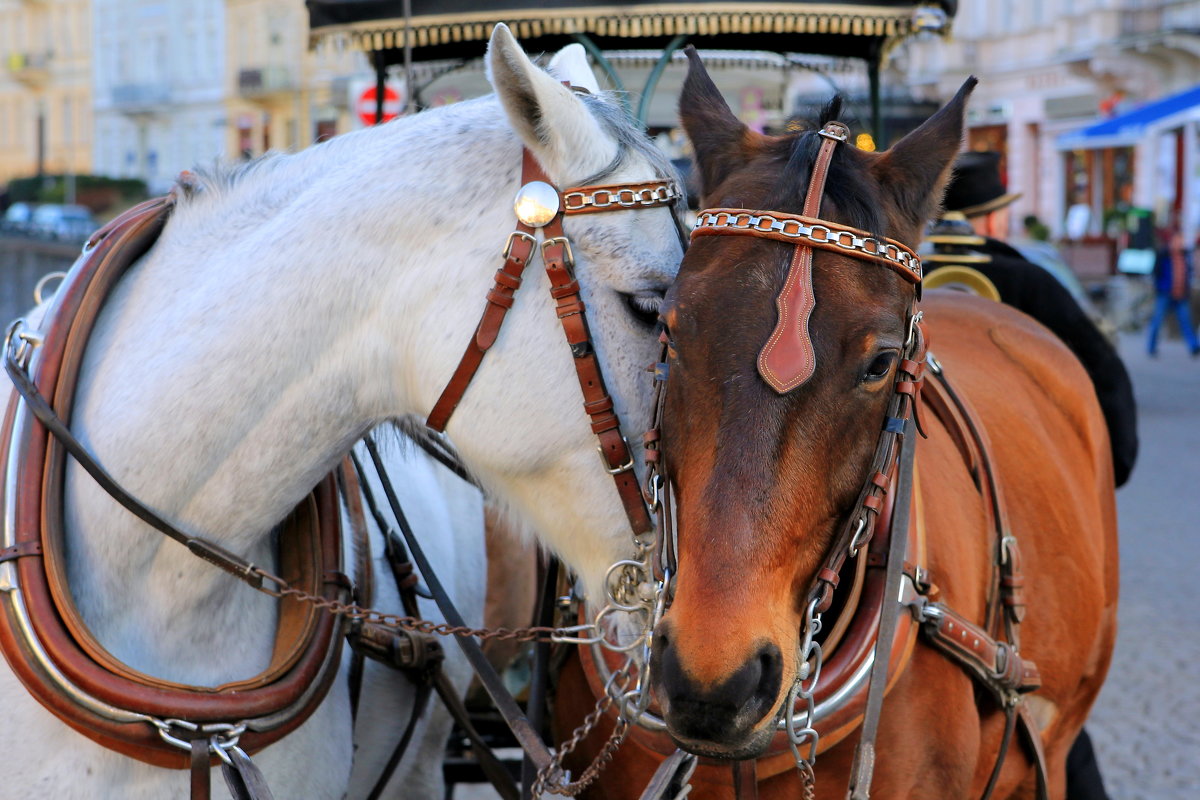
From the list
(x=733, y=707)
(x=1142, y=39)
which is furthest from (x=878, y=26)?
(x=1142, y=39)

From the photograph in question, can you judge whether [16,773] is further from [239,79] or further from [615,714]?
[239,79]

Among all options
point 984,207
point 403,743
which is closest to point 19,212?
point 984,207

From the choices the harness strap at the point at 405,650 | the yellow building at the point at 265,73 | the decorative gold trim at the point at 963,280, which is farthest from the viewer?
the yellow building at the point at 265,73

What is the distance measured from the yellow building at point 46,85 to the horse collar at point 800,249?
64.1 meters

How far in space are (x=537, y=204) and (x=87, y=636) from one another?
892 mm

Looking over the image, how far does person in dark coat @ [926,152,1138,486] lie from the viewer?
3.87 meters

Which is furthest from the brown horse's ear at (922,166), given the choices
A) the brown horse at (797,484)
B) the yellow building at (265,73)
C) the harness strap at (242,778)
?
the yellow building at (265,73)

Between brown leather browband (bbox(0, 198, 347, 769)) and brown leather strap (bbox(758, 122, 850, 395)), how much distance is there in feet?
3.02

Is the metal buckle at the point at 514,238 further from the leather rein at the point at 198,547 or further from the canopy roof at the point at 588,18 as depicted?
the canopy roof at the point at 588,18

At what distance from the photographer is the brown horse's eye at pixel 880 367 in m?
1.76

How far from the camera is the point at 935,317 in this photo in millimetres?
3445

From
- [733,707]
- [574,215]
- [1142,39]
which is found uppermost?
[1142,39]

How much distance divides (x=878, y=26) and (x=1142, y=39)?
76.6 ft

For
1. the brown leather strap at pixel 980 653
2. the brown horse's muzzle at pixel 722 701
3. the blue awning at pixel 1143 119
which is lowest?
the brown leather strap at pixel 980 653
